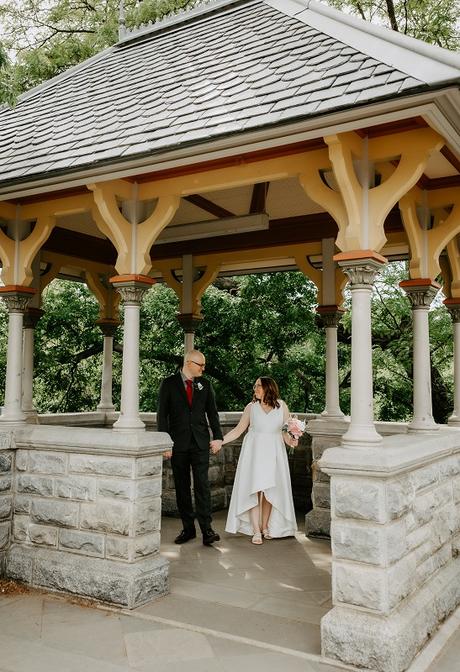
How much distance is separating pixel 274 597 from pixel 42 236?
3.82 m

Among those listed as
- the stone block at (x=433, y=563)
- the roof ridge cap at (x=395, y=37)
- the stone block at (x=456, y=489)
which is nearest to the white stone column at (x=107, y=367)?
the roof ridge cap at (x=395, y=37)

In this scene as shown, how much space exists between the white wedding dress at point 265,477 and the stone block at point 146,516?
5.30ft

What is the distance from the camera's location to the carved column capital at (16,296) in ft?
19.2

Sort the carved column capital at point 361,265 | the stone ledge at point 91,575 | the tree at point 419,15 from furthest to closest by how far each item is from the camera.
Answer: the tree at point 419,15
the stone ledge at point 91,575
the carved column capital at point 361,265

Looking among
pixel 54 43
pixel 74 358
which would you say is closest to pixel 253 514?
pixel 74 358

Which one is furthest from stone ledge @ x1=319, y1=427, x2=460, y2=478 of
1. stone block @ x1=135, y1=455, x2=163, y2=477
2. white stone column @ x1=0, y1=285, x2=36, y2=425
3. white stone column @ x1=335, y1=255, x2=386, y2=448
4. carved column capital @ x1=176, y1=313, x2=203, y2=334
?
carved column capital @ x1=176, y1=313, x2=203, y2=334

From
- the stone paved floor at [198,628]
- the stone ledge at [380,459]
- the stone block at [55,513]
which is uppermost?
the stone ledge at [380,459]

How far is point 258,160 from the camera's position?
481cm

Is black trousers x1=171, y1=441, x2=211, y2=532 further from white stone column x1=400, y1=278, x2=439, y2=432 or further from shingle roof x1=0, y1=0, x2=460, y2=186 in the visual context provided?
shingle roof x1=0, y1=0, x2=460, y2=186

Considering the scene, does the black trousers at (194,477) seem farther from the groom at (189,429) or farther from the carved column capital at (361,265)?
the carved column capital at (361,265)

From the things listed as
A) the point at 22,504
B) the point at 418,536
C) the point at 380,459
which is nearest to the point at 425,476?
the point at 418,536

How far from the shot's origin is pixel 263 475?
6.42 m

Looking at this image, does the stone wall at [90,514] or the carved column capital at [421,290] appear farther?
the carved column capital at [421,290]

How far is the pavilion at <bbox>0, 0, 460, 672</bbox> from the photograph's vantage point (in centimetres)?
387
